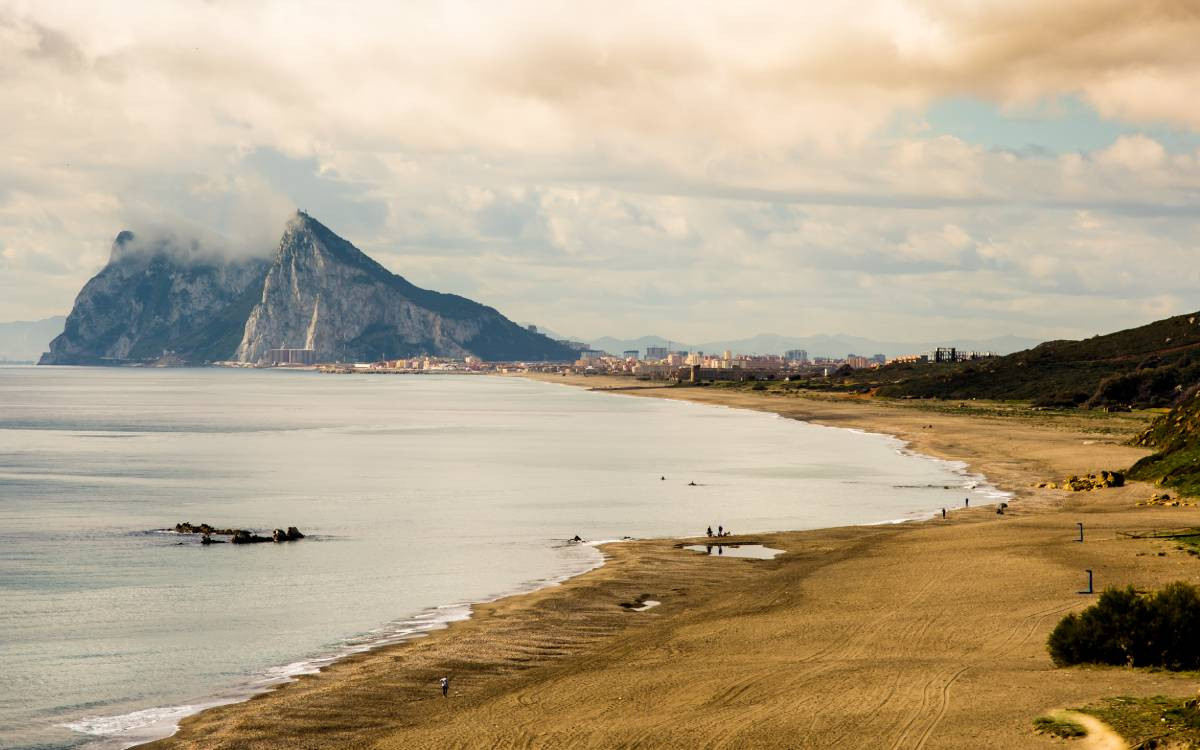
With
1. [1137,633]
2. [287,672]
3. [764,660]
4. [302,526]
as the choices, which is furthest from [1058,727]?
[302,526]

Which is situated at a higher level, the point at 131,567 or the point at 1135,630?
the point at 1135,630

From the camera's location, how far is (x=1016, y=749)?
862 inches

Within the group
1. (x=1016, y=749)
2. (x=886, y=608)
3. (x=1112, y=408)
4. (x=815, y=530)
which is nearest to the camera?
(x=1016, y=749)

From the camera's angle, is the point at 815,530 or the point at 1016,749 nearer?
the point at 1016,749

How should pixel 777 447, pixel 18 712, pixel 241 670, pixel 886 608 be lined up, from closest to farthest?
pixel 18 712 → pixel 241 670 → pixel 886 608 → pixel 777 447

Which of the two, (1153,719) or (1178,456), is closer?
(1153,719)

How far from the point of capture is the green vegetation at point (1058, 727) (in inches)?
874

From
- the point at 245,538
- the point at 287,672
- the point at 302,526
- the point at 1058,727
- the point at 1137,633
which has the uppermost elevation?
the point at 1137,633

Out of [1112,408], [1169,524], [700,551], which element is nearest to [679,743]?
[700,551]

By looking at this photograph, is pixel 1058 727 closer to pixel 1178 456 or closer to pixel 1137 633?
pixel 1137 633

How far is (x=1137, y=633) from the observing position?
27.6 metres

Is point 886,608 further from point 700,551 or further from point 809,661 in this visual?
point 700,551

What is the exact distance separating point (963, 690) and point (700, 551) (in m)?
26.9

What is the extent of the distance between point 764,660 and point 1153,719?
11.0 metres
